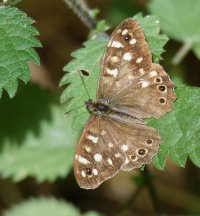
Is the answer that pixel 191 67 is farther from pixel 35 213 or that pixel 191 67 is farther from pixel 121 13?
pixel 35 213

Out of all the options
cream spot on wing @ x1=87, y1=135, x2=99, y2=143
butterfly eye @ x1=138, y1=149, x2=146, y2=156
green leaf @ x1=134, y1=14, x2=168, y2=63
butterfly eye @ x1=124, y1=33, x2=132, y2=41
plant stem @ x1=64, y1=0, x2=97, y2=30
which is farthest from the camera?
plant stem @ x1=64, y1=0, x2=97, y2=30

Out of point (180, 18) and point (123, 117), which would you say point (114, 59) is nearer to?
point (123, 117)

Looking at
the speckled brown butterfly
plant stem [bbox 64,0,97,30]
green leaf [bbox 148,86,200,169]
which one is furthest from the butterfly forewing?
plant stem [bbox 64,0,97,30]

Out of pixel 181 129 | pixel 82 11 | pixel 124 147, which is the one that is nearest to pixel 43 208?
pixel 82 11

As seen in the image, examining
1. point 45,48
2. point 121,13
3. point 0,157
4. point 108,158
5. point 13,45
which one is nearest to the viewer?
point 108,158

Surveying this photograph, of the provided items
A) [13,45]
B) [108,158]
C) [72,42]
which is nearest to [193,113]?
[108,158]

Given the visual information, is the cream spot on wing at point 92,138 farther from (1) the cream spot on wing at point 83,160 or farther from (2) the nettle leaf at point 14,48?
(2) the nettle leaf at point 14,48

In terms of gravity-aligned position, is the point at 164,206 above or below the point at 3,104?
below

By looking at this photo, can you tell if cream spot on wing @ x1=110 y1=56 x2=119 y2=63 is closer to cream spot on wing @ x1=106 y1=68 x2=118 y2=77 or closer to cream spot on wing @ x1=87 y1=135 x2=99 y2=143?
cream spot on wing @ x1=106 y1=68 x2=118 y2=77

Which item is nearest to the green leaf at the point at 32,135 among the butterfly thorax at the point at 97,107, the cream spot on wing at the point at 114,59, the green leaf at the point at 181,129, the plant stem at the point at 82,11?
the plant stem at the point at 82,11
